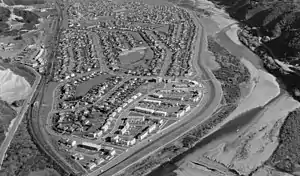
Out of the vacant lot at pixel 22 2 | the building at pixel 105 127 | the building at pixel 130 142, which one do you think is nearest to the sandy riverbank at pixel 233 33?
the building at pixel 105 127

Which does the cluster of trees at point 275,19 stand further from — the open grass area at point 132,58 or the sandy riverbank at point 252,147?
the open grass area at point 132,58

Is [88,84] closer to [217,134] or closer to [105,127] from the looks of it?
[105,127]

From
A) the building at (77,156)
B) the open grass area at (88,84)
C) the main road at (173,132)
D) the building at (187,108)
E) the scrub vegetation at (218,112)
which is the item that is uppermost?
the building at (187,108)

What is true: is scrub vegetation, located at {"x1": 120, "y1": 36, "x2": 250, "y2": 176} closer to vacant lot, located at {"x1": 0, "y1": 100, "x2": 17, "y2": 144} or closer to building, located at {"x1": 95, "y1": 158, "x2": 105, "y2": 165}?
building, located at {"x1": 95, "y1": 158, "x2": 105, "y2": 165}

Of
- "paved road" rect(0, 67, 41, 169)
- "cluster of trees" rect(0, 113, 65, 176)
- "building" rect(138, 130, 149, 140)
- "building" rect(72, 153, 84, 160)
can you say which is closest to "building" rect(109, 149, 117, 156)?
"building" rect(72, 153, 84, 160)

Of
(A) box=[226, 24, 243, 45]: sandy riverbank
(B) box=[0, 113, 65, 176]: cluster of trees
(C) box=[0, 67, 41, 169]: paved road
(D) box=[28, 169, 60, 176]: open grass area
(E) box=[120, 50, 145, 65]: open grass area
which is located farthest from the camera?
(A) box=[226, 24, 243, 45]: sandy riverbank
